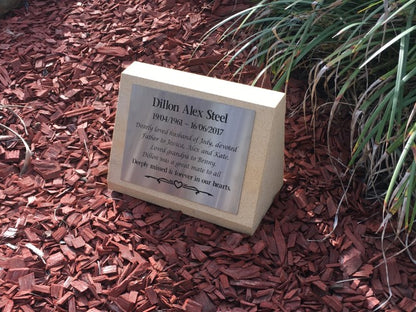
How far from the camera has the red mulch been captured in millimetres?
2330

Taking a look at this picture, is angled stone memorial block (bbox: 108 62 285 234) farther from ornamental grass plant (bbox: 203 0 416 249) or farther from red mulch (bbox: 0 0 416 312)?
ornamental grass plant (bbox: 203 0 416 249)

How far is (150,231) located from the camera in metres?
2.57

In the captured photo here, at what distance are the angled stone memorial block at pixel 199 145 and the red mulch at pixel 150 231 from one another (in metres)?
0.10

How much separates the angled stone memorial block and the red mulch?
10 cm

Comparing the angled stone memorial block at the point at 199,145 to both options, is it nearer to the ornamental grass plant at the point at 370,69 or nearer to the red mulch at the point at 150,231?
the red mulch at the point at 150,231

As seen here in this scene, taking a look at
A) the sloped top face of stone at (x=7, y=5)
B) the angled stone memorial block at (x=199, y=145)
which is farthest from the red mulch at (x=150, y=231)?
the sloped top face of stone at (x=7, y=5)

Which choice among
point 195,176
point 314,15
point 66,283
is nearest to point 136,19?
point 314,15

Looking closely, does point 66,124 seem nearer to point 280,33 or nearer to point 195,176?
point 195,176

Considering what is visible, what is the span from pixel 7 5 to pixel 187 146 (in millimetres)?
2110

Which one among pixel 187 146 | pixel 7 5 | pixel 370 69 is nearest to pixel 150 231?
pixel 187 146

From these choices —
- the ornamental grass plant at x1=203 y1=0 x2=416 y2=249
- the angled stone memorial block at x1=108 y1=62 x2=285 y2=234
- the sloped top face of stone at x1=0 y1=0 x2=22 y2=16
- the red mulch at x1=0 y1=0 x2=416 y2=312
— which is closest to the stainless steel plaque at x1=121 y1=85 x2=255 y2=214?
the angled stone memorial block at x1=108 y1=62 x2=285 y2=234

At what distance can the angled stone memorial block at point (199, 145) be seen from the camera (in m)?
2.41

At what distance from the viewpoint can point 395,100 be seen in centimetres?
232

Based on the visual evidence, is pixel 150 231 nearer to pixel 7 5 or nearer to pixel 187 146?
pixel 187 146
